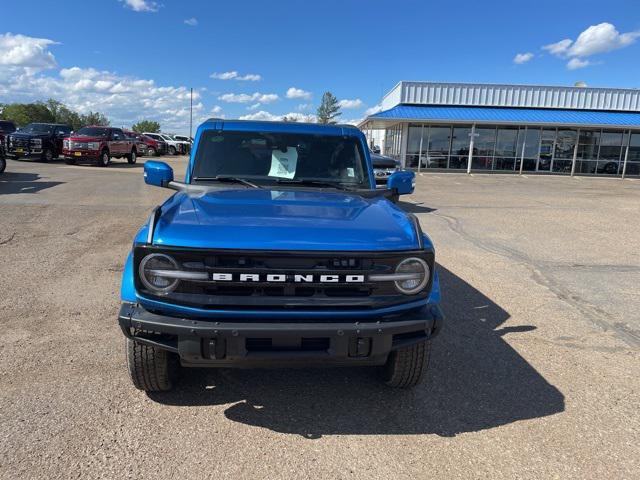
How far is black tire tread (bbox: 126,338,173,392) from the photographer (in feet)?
9.98

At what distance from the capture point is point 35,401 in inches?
126

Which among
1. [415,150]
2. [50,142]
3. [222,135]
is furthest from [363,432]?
[415,150]

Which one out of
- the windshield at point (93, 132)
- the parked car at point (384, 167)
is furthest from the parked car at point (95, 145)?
the parked car at point (384, 167)

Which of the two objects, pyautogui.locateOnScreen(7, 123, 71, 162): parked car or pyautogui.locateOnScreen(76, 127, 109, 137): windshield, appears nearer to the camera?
pyautogui.locateOnScreen(7, 123, 71, 162): parked car

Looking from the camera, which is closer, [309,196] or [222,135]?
[309,196]

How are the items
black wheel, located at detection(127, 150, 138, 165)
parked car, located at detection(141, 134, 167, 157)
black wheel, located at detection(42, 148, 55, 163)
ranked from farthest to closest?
1. parked car, located at detection(141, 134, 167, 157)
2. black wheel, located at detection(127, 150, 138, 165)
3. black wheel, located at detection(42, 148, 55, 163)

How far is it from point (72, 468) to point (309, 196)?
226 cm

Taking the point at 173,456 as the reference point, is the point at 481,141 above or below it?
above

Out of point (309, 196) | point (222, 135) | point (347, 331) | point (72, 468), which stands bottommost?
point (72, 468)

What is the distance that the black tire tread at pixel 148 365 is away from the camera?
9.98 feet

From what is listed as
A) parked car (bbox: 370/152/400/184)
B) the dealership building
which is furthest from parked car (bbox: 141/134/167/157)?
parked car (bbox: 370/152/400/184)

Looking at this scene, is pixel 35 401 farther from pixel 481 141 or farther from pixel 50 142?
pixel 481 141

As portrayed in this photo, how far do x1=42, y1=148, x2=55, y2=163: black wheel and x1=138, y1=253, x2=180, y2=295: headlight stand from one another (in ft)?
80.6

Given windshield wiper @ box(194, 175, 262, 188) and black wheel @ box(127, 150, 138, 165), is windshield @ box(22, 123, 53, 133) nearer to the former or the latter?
black wheel @ box(127, 150, 138, 165)
